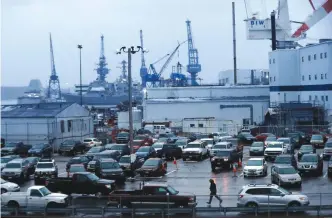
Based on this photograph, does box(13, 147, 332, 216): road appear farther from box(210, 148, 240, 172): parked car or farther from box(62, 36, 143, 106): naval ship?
box(62, 36, 143, 106): naval ship

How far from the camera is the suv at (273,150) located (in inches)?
1095

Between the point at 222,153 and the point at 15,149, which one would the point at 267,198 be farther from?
the point at 15,149

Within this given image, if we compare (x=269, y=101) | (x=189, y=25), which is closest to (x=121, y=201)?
(x=269, y=101)

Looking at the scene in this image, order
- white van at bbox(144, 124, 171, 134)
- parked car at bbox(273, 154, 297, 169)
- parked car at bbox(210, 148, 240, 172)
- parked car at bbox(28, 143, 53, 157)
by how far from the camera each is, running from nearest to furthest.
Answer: parked car at bbox(273, 154, 297, 169), parked car at bbox(210, 148, 240, 172), parked car at bbox(28, 143, 53, 157), white van at bbox(144, 124, 171, 134)

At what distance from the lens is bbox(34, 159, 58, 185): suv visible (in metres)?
22.6

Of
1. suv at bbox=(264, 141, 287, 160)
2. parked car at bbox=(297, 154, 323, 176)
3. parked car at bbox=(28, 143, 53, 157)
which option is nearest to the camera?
parked car at bbox=(297, 154, 323, 176)

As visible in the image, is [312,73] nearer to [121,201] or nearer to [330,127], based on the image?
[330,127]

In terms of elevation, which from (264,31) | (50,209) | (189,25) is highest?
(189,25)

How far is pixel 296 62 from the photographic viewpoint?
158ft

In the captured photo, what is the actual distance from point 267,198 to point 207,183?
20.1 ft

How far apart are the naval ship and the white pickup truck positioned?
92.6 m

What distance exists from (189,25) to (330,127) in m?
72.7

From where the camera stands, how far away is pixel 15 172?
75.3 ft

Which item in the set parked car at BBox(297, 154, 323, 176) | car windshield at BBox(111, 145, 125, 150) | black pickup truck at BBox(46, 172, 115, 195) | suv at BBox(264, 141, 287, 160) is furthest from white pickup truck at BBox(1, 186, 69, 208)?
car windshield at BBox(111, 145, 125, 150)
